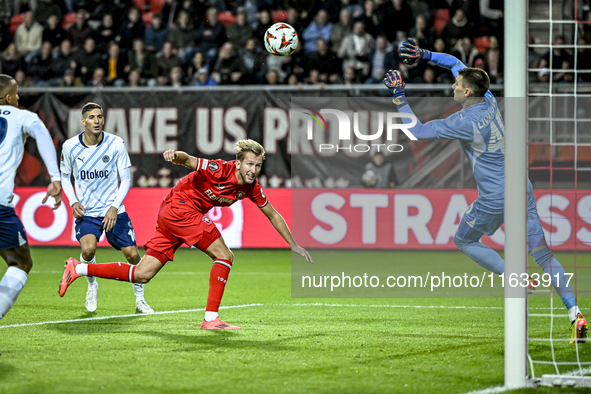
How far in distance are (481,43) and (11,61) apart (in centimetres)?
1040

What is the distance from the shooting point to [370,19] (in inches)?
644

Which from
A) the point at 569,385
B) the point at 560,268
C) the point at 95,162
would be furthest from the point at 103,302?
the point at 569,385

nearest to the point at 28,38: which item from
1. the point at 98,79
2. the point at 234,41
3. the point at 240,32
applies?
the point at 98,79

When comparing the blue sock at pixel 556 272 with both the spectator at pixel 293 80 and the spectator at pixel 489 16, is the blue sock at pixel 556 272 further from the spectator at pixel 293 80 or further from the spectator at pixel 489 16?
the spectator at pixel 489 16

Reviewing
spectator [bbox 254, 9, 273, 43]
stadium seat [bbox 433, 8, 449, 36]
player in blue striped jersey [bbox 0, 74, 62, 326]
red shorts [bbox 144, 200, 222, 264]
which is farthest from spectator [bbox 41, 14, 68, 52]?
player in blue striped jersey [bbox 0, 74, 62, 326]

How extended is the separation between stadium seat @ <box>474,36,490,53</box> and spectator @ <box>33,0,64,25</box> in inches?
377

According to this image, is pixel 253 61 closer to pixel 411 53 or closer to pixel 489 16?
pixel 489 16

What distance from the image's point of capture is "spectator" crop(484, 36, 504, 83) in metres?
15.1

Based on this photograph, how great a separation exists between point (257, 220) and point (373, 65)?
416cm

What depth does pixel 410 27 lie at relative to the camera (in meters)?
16.3

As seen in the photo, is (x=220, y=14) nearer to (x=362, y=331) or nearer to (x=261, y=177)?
(x=261, y=177)

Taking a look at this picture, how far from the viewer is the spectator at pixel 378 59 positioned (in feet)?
51.4

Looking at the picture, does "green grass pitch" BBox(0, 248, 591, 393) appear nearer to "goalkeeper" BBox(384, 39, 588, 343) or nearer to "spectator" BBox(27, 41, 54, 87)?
"goalkeeper" BBox(384, 39, 588, 343)

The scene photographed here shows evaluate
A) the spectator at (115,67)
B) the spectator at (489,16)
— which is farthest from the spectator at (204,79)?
the spectator at (489,16)
